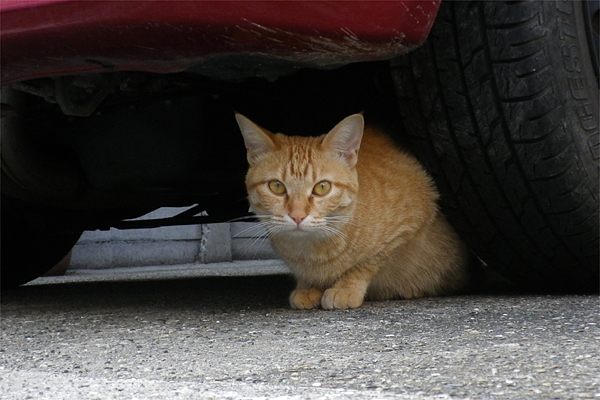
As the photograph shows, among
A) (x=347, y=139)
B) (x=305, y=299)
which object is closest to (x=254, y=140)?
(x=347, y=139)

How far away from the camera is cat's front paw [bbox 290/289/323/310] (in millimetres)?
2215

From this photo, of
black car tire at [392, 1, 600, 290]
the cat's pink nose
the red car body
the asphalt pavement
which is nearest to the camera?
the asphalt pavement

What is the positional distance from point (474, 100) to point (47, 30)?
1.04 metres

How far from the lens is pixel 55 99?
179cm

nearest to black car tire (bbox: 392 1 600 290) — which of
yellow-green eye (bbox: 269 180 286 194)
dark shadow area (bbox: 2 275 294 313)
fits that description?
yellow-green eye (bbox: 269 180 286 194)

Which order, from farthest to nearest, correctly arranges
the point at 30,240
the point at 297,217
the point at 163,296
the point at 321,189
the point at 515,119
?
the point at 30,240
the point at 163,296
the point at 321,189
the point at 297,217
the point at 515,119

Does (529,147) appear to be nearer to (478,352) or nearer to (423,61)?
(423,61)

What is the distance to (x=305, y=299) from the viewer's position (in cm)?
223

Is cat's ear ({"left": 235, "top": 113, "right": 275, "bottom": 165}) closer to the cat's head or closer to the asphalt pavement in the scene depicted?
the cat's head

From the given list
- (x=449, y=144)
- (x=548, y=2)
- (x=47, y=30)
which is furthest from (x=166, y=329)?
(x=548, y=2)

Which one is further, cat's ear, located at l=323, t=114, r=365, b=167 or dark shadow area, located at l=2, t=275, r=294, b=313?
dark shadow area, located at l=2, t=275, r=294, b=313

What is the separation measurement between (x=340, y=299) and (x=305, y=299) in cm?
11

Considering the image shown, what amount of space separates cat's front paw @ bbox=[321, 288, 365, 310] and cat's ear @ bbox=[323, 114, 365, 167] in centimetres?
42

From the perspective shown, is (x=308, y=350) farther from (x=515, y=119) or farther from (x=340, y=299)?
(x=515, y=119)
